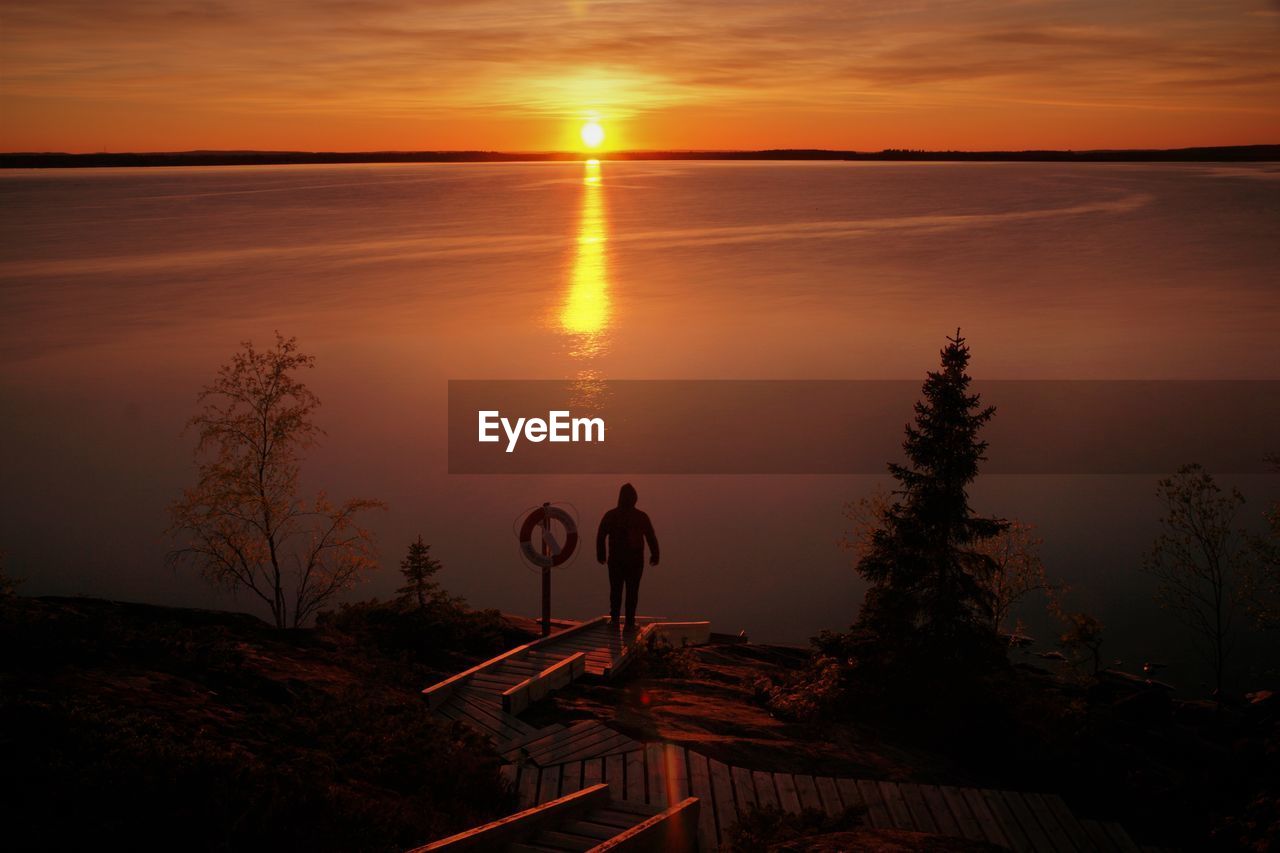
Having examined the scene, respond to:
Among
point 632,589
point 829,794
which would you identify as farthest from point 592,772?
point 632,589

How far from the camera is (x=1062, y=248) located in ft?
474

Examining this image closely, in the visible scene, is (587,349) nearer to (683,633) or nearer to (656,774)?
(683,633)

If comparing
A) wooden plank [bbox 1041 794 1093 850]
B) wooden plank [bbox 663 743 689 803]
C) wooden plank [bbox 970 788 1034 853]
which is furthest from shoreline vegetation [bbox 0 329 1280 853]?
wooden plank [bbox 1041 794 1093 850]

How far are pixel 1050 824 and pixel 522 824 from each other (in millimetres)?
5866

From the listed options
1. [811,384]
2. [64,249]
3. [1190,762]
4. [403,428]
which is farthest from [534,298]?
[1190,762]

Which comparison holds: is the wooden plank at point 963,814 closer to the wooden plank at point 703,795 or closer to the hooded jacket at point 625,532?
the wooden plank at point 703,795

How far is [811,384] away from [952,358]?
53.7 m

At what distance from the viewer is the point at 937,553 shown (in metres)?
16.8

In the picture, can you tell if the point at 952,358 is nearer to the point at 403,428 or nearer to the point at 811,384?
the point at 403,428

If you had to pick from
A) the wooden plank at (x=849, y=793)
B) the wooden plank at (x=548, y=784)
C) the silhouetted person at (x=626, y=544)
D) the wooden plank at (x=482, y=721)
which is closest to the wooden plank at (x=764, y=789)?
the wooden plank at (x=849, y=793)

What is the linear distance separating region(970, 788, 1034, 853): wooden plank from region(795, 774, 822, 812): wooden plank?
175cm

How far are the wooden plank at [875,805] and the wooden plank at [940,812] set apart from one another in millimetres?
493

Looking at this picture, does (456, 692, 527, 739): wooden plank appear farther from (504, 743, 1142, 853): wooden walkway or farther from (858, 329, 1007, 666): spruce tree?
(858, 329, 1007, 666): spruce tree

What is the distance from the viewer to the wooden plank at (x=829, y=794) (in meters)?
11.1
